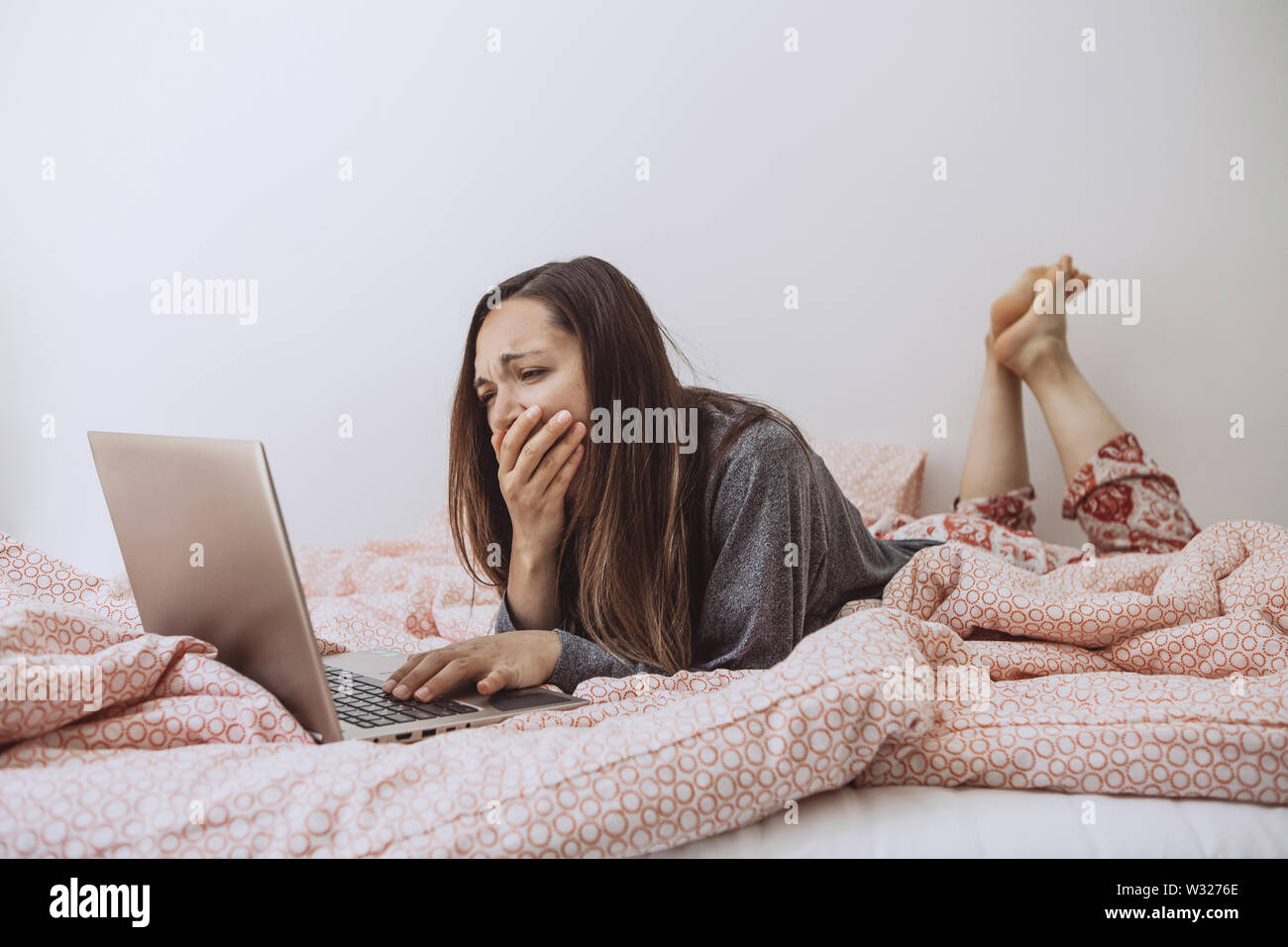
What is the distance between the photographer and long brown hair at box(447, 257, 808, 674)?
3.40 ft

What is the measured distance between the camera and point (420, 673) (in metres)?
0.82

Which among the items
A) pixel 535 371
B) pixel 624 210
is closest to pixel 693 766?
pixel 535 371

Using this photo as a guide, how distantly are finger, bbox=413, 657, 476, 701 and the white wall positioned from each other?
4.68ft

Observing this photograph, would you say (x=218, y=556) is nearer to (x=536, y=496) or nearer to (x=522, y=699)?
(x=522, y=699)

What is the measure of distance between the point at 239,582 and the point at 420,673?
0.63ft

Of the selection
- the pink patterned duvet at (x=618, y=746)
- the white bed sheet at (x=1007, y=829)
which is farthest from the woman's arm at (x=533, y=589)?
the white bed sheet at (x=1007, y=829)

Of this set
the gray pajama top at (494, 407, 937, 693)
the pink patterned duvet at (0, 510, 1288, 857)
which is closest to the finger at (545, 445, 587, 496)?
the gray pajama top at (494, 407, 937, 693)

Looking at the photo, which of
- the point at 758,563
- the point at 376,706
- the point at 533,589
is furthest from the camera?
the point at 533,589

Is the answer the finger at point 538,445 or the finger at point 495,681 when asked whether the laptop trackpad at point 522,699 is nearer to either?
the finger at point 495,681

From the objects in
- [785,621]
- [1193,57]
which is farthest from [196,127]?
[1193,57]

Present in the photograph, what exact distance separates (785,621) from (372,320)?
1.61 meters

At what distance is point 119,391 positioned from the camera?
2.32 meters

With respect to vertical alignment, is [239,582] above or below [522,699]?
above
